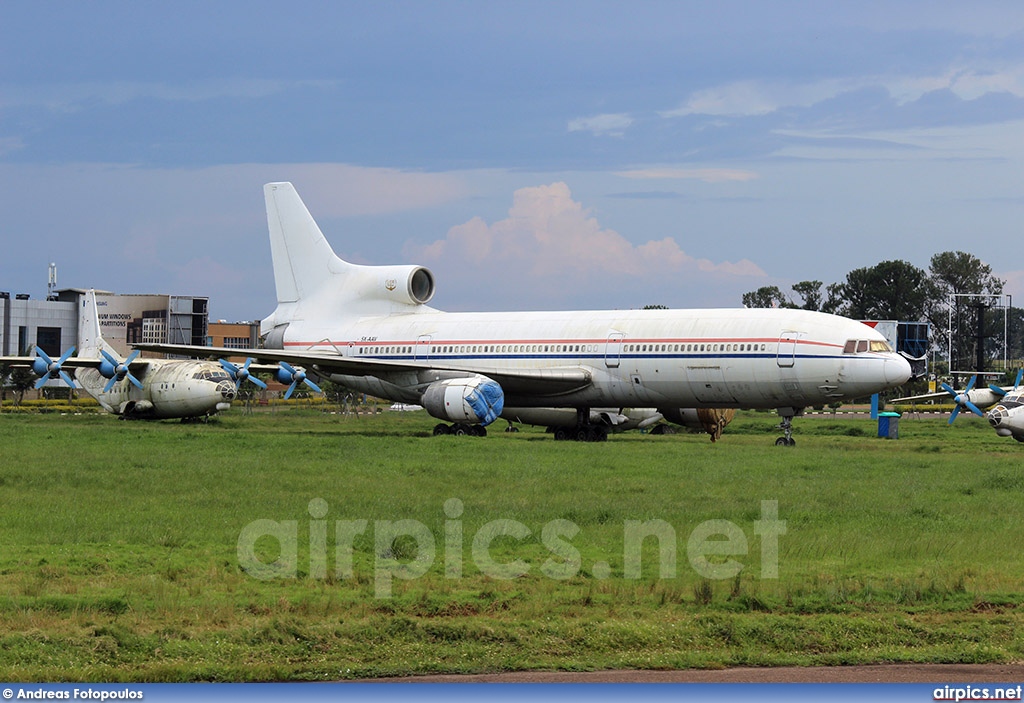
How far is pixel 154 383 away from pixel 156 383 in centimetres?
14

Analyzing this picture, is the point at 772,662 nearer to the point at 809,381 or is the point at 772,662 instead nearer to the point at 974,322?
the point at 809,381

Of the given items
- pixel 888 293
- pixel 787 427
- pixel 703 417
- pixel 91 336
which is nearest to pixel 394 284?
pixel 703 417

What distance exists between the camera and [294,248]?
51.7 meters

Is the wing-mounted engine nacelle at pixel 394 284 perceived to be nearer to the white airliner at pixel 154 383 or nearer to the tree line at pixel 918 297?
the white airliner at pixel 154 383

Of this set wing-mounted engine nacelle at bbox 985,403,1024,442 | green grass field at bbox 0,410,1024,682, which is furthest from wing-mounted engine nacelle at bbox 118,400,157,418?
wing-mounted engine nacelle at bbox 985,403,1024,442

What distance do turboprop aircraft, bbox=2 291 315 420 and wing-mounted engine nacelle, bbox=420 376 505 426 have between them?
13.2 meters

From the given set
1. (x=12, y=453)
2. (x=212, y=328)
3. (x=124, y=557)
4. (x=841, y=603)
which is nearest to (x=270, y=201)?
(x=12, y=453)

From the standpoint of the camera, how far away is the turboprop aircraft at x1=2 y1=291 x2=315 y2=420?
164ft

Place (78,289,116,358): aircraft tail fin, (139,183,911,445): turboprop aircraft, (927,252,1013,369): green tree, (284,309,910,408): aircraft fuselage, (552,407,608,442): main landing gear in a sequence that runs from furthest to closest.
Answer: (927,252,1013,369): green tree → (78,289,116,358): aircraft tail fin → (552,407,608,442): main landing gear → (139,183,911,445): turboprop aircraft → (284,309,910,408): aircraft fuselage

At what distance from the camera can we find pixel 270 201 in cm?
5253

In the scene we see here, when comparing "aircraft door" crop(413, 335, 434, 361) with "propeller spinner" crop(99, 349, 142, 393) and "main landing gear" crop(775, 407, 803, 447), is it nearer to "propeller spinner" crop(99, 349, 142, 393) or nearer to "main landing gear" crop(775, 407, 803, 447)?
"main landing gear" crop(775, 407, 803, 447)

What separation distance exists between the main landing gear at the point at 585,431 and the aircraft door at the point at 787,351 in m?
7.74

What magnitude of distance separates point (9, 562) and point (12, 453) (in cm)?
1643

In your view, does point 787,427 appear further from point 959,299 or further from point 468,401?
point 959,299
